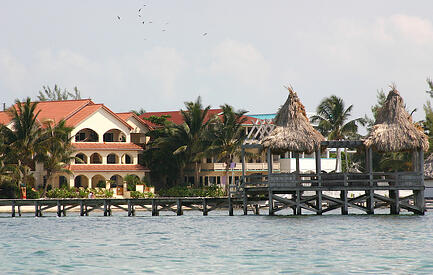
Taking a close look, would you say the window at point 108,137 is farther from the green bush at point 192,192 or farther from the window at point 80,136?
the green bush at point 192,192

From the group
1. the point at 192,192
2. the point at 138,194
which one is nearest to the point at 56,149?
the point at 138,194

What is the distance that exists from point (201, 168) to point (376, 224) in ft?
131

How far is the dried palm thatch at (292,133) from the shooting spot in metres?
43.4

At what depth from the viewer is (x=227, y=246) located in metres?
30.5

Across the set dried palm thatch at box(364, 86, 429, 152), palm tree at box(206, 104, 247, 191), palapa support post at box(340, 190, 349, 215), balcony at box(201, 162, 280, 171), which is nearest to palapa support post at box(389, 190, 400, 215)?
dried palm thatch at box(364, 86, 429, 152)

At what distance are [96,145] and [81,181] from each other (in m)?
4.18

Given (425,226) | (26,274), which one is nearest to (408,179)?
(425,226)

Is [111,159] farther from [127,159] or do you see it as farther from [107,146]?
[107,146]

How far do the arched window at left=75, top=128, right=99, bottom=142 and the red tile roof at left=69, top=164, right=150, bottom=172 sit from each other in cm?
331

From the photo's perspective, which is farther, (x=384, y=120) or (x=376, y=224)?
(x=384, y=120)

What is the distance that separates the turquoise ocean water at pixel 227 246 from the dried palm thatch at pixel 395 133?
3.68 m

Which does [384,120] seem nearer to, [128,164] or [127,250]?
[127,250]

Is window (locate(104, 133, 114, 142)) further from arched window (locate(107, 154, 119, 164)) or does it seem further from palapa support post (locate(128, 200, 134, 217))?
palapa support post (locate(128, 200, 134, 217))

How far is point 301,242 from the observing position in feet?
102
